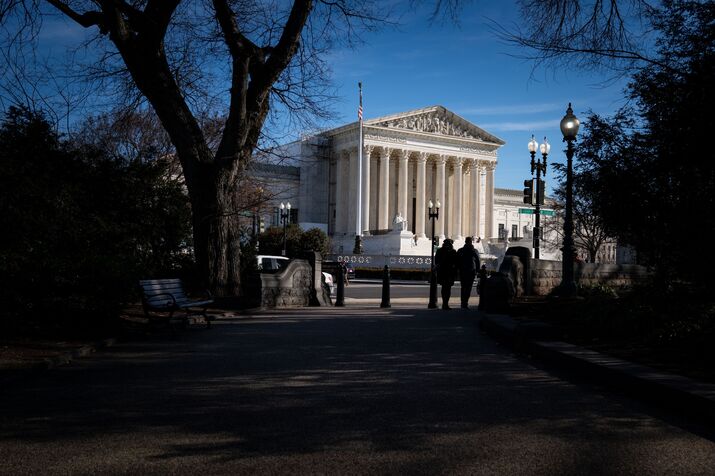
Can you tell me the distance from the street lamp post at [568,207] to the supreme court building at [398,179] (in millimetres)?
54453

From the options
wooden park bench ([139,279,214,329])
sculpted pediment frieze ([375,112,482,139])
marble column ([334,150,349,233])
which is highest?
sculpted pediment frieze ([375,112,482,139])

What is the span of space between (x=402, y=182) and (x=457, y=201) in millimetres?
8323

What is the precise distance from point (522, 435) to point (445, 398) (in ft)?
4.26

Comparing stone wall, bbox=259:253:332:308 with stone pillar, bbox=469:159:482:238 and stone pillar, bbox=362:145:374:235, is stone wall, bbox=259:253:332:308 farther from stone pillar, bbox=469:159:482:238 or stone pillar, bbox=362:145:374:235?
stone pillar, bbox=469:159:482:238

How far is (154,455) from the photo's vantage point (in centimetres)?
424

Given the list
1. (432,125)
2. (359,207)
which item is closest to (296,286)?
(359,207)

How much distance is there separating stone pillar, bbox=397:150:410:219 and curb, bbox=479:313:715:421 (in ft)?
232

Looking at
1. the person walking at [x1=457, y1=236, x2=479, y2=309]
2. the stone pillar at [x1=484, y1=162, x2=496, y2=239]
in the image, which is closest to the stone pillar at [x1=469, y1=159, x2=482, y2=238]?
the stone pillar at [x1=484, y1=162, x2=496, y2=239]

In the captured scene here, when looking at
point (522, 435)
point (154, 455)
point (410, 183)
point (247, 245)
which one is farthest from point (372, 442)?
point (410, 183)

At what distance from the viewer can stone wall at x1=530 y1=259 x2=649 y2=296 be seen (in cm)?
1961

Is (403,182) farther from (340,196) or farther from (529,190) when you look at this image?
(529,190)

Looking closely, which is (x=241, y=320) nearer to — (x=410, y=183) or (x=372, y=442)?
(x=372, y=442)

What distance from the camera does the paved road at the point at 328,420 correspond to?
4133 mm

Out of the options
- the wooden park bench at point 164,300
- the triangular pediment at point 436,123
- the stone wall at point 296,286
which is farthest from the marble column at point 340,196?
the wooden park bench at point 164,300
